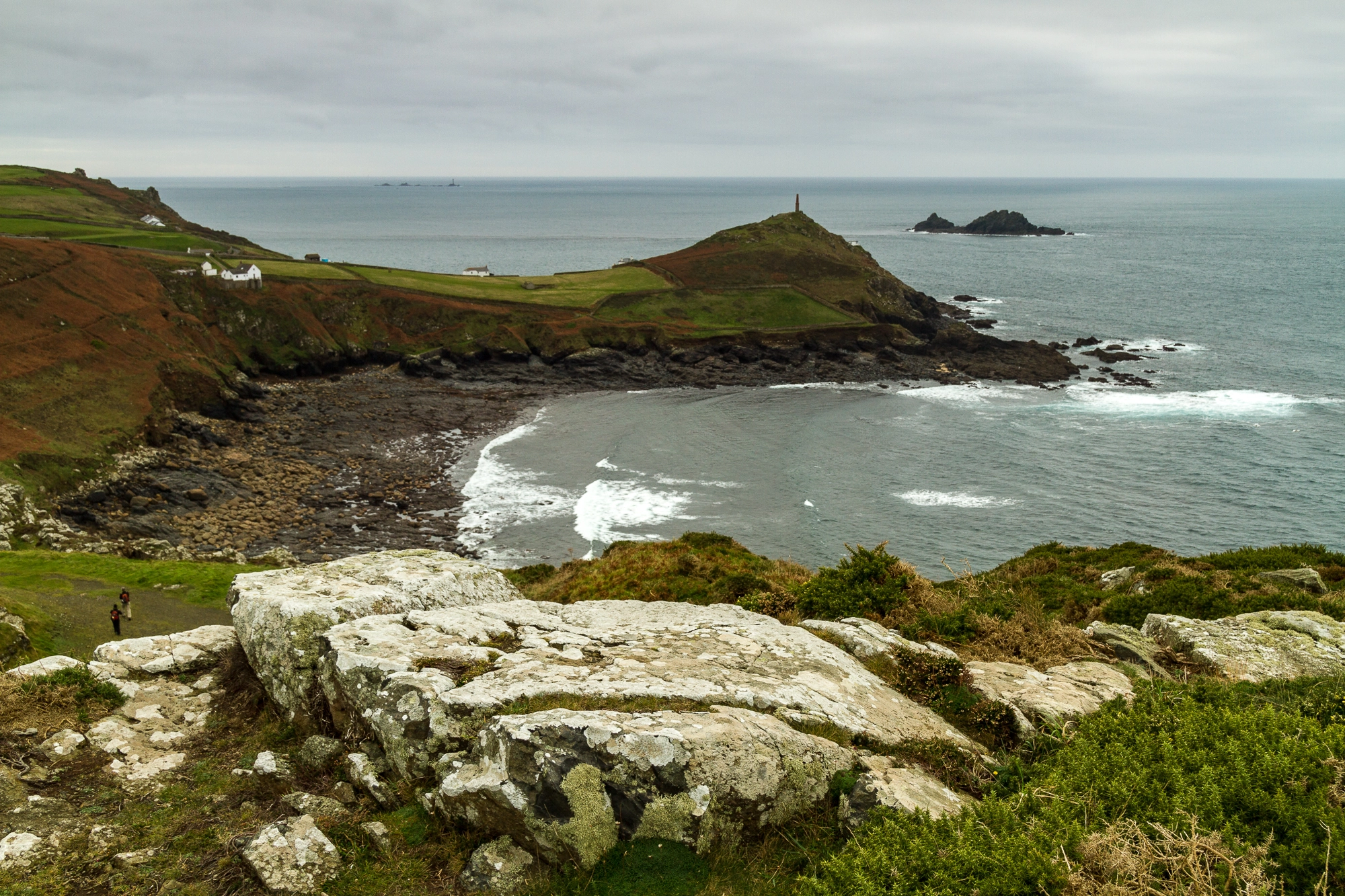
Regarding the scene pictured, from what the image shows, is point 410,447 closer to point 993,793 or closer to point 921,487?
point 921,487

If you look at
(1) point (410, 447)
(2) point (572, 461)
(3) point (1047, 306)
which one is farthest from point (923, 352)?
(1) point (410, 447)

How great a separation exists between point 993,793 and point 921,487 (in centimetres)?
5167

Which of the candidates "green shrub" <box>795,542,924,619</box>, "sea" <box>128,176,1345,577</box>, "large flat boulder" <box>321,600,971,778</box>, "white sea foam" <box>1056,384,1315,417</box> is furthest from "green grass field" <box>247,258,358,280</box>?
"large flat boulder" <box>321,600,971,778</box>

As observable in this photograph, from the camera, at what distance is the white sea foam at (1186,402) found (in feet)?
240

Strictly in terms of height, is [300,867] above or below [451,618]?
below

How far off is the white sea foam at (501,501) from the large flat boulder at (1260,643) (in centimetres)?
3991

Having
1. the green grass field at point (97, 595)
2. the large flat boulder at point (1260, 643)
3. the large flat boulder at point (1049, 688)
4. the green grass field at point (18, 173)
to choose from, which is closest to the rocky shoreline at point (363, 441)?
the green grass field at point (97, 595)

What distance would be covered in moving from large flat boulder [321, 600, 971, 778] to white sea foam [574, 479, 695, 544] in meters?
34.8

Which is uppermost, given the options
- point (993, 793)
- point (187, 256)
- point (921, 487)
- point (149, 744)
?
point (187, 256)

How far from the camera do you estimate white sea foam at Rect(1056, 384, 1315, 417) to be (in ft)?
240

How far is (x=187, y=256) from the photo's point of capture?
307 feet

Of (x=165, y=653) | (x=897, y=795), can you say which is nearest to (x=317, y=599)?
(x=165, y=653)

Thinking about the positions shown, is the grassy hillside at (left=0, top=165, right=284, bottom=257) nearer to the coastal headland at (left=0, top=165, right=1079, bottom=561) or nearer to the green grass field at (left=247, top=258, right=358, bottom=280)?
the coastal headland at (left=0, top=165, right=1079, bottom=561)

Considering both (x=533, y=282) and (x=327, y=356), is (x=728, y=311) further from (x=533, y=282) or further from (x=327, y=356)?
(x=327, y=356)
